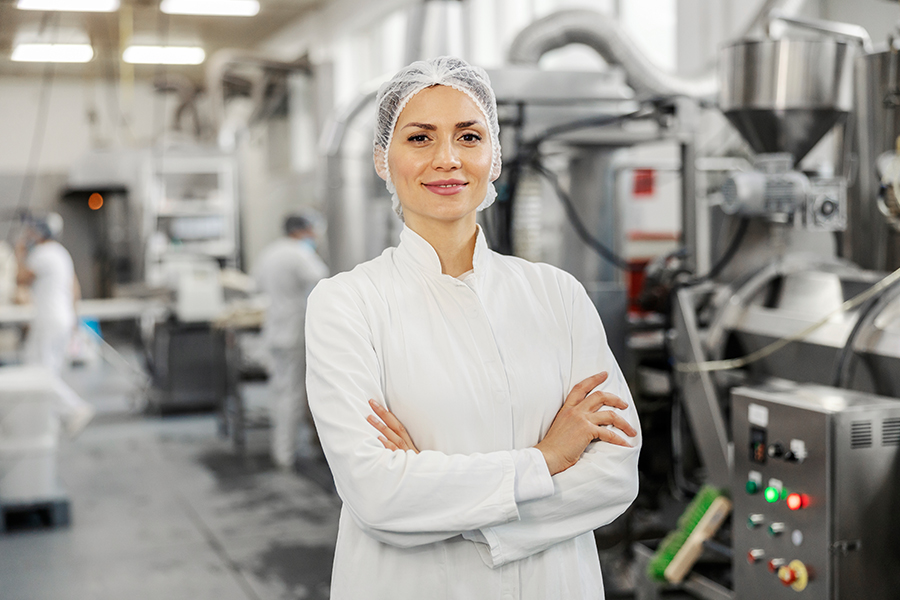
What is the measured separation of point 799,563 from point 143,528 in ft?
10.4

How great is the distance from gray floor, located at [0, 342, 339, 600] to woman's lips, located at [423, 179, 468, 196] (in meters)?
2.54

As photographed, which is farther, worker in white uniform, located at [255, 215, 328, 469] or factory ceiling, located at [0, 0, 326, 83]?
factory ceiling, located at [0, 0, 326, 83]

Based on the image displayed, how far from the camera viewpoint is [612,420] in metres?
1.28

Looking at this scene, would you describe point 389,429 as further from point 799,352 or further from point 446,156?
point 799,352

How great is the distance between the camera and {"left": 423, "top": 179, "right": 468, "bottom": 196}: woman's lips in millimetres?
1256

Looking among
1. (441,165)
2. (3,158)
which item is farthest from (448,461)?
(3,158)

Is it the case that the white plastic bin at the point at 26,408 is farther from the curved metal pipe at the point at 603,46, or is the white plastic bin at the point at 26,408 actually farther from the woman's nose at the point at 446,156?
the woman's nose at the point at 446,156

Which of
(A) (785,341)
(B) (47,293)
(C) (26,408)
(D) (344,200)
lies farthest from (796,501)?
(B) (47,293)

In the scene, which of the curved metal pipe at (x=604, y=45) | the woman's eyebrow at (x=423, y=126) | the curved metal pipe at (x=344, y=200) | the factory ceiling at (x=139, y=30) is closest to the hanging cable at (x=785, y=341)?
the woman's eyebrow at (x=423, y=126)

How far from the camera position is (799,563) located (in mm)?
2207

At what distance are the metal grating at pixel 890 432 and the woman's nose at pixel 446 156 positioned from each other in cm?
146

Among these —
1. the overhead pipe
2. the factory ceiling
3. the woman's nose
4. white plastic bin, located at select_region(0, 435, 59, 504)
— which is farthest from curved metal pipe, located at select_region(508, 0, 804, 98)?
the factory ceiling

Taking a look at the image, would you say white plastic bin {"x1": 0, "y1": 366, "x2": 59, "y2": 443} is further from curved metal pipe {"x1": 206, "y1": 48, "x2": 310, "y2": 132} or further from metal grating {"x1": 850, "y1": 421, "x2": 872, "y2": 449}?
curved metal pipe {"x1": 206, "y1": 48, "x2": 310, "y2": 132}

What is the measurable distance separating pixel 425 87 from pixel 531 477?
576 millimetres
